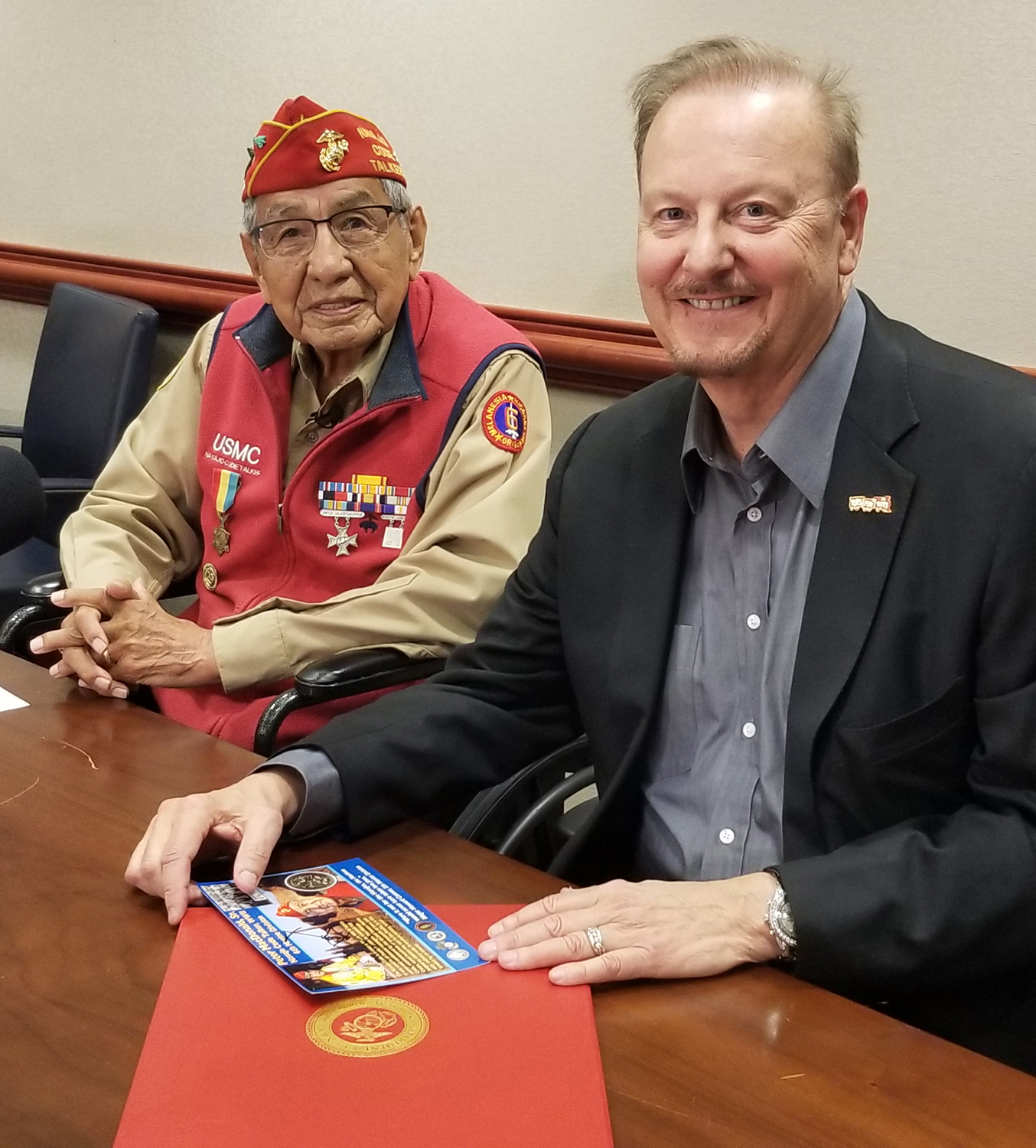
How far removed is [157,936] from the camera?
109 centimetres

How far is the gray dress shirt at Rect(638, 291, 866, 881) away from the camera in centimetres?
138

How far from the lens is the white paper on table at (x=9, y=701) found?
162 cm

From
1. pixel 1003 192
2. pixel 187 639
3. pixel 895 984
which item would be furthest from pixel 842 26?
pixel 895 984

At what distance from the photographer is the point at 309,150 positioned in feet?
6.94

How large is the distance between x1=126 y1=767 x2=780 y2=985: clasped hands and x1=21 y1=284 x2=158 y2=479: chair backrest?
226 cm

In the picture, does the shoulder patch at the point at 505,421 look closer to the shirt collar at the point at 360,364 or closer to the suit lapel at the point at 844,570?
the shirt collar at the point at 360,364

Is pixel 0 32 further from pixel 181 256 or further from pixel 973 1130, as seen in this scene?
pixel 973 1130

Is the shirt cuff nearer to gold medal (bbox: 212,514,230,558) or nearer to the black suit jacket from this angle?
the black suit jacket

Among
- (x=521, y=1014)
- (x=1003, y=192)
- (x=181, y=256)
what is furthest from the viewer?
(x=181, y=256)

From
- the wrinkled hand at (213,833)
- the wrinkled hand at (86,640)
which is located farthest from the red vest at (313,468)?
the wrinkled hand at (213,833)

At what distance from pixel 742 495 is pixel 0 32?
360cm

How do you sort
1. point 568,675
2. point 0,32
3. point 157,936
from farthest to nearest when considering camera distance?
point 0,32 < point 568,675 < point 157,936

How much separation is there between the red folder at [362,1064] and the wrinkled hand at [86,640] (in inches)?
30.0

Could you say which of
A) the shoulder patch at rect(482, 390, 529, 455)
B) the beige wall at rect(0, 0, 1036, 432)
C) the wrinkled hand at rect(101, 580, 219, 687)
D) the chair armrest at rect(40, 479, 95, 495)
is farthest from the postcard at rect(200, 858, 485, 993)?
the chair armrest at rect(40, 479, 95, 495)
